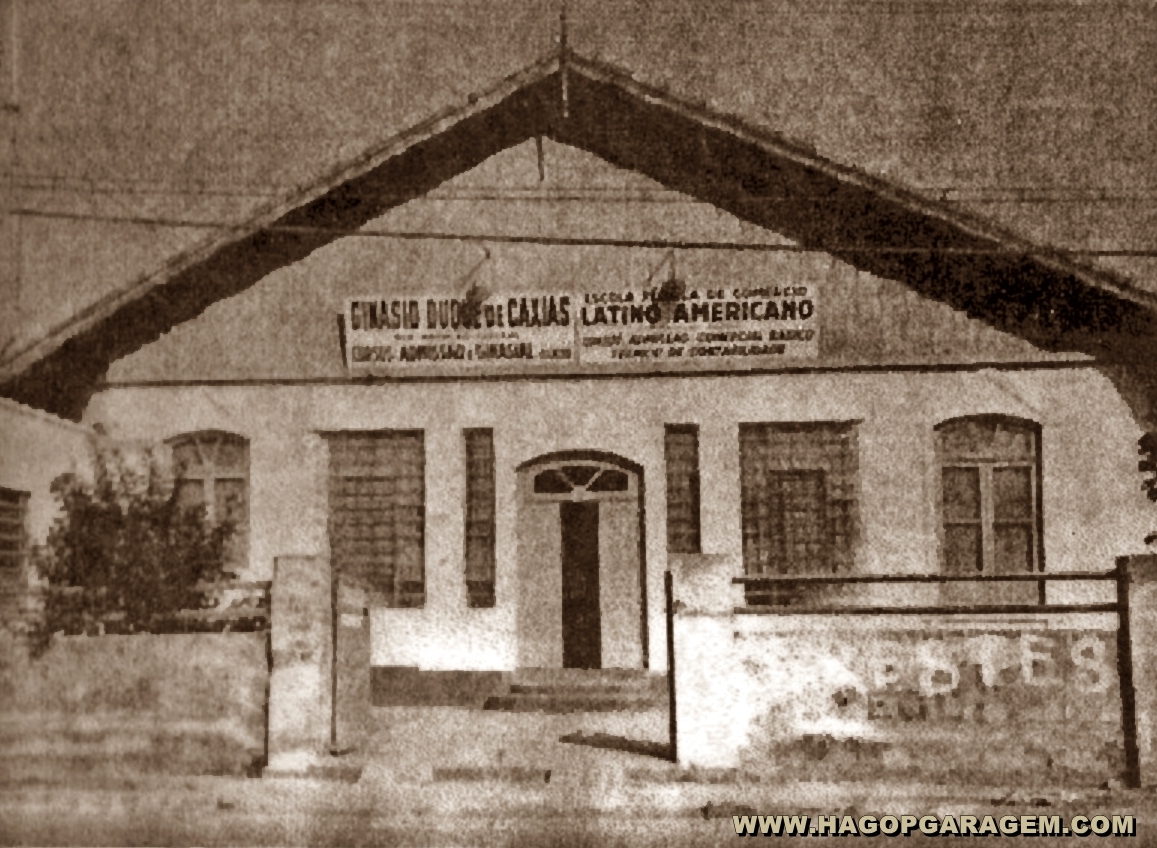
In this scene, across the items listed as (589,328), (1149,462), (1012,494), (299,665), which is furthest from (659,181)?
(299,665)

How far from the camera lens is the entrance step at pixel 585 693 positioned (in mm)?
11352

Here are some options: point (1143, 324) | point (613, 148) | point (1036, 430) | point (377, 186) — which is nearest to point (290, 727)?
point (377, 186)

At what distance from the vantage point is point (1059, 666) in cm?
834

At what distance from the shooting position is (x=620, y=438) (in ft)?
41.1

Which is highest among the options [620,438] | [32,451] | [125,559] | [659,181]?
[659,181]

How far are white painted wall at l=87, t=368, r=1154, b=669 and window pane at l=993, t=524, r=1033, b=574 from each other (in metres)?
0.23

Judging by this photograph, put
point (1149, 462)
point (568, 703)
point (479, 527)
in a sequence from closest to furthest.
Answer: point (568, 703), point (1149, 462), point (479, 527)

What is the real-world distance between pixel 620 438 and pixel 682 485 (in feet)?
2.62

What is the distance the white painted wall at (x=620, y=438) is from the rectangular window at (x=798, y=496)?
15 centimetres

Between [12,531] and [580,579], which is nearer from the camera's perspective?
[12,531]

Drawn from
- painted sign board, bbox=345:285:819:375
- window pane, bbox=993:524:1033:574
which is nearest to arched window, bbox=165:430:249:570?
painted sign board, bbox=345:285:819:375

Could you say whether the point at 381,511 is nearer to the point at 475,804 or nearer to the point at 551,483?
the point at 551,483

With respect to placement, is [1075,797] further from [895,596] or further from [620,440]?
[620,440]

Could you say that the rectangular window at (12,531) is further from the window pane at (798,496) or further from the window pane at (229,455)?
the window pane at (798,496)
